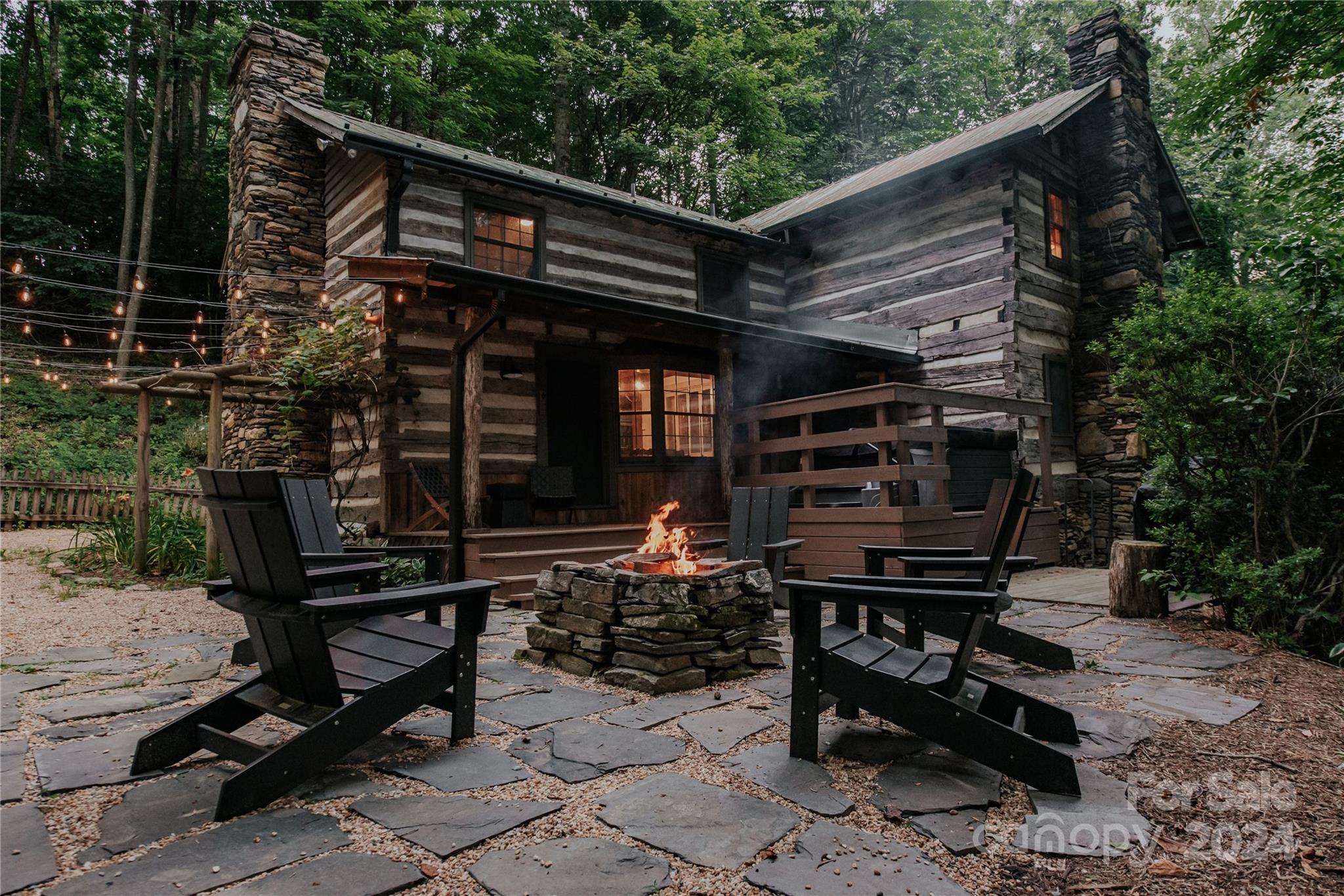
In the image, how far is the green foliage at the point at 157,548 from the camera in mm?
8117

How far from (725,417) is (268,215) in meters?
8.17

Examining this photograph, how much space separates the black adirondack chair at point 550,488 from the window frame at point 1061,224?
8.23 m

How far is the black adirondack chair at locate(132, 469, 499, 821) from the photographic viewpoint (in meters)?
2.30

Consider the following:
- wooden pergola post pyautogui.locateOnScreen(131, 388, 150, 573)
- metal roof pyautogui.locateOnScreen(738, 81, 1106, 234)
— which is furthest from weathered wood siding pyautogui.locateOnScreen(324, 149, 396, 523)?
metal roof pyautogui.locateOnScreen(738, 81, 1106, 234)

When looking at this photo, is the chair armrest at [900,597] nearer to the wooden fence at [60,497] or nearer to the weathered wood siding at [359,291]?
the weathered wood siding at [359,291]

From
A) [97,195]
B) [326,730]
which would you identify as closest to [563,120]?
[97,195]

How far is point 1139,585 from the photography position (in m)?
5.46

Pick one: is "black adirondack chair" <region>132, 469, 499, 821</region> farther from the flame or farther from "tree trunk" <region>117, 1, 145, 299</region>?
"tree trunk" <region>117, 1, 145, 299</region>

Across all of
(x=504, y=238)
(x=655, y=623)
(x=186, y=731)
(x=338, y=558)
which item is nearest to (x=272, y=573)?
(x=186, y=731)

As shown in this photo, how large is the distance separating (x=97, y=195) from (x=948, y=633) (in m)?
23.4

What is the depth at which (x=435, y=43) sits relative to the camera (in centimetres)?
1788

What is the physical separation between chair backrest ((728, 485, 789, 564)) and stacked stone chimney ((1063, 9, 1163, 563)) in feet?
24.3

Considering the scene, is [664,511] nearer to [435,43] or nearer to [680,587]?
[680,587]

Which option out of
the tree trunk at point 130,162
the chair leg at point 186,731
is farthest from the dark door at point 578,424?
the tree trunk at point 130,162
